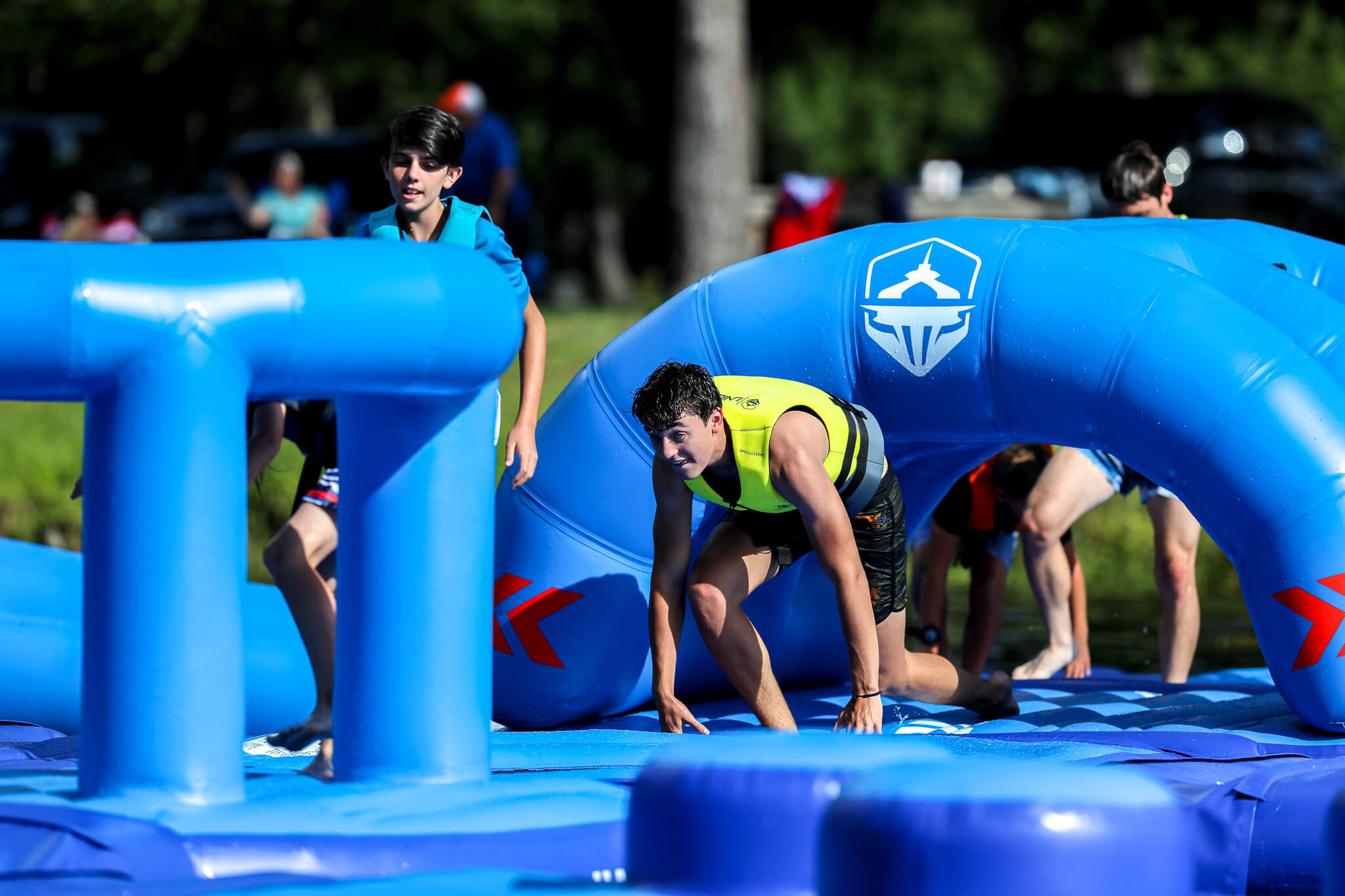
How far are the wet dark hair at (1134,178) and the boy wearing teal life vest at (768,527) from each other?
1.69 meters

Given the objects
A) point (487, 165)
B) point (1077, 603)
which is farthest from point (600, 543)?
point (487, 165)

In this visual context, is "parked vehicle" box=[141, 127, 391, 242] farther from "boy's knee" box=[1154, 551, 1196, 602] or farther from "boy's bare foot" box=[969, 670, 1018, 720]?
"boy's bare foot" box=[969, 670, 1018, 720]

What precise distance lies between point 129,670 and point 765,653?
1813 millimetres

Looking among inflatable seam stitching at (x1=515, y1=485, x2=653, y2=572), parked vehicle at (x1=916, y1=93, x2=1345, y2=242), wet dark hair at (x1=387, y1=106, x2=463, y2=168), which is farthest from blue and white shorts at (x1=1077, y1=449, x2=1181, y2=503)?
parked vehicle at (x1=916, y1=93, x2=1345, y2=242)

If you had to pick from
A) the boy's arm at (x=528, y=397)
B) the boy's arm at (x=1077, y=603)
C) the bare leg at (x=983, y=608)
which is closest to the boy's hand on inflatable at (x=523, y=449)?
the boy's arm at (x=528, y=397)

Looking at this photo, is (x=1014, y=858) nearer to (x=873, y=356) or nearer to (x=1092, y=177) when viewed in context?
(x=873, y=356)

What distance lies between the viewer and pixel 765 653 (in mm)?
4422

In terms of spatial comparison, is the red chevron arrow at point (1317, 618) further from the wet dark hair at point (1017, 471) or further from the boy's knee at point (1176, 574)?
the wet dark hair at point (1017, 471)

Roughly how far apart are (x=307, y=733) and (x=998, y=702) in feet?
6.28

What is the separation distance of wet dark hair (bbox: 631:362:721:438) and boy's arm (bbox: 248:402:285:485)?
3.30 feet

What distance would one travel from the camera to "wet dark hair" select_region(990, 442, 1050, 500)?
19.6 feet

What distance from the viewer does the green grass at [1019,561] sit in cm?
769

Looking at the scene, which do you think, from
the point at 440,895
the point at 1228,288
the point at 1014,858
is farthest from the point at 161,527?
the point at 1228,288

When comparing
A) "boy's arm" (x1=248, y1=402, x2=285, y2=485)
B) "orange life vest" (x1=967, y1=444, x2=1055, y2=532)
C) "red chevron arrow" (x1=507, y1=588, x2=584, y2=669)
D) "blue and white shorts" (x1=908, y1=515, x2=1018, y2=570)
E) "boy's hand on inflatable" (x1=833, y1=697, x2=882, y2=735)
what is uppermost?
"boy's arm" (x1=248, y1=402, x2=285, y2=485)
